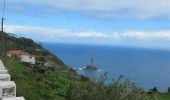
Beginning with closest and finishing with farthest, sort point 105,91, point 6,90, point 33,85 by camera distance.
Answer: point 6,90
point 105,91
point 33,85

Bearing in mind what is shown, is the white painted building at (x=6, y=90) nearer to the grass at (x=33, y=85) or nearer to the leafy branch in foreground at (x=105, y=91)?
the grass at (x=33, y=85)

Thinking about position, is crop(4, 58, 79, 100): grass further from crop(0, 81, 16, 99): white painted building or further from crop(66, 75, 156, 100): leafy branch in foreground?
crop(0, 81, 16, 99): white painted building

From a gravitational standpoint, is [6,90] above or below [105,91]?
above

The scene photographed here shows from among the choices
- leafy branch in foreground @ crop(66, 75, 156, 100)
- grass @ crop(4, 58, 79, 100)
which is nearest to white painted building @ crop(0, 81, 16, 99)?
grass @ crop(4, 58, 79, 100)

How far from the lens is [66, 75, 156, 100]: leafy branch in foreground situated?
12.1 m

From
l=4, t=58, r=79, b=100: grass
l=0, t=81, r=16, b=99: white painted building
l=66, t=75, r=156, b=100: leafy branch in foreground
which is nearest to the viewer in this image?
l=0, t=81, r=16, b=99: white painted building

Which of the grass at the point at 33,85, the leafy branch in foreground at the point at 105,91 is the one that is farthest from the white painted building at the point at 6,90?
the leafy branch in foreground at the point at 105,91

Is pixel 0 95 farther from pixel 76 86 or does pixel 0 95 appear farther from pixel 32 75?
pixel 32 75

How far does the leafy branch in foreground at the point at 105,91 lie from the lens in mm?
12102

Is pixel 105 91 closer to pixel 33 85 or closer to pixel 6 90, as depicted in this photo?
pixel 33 85

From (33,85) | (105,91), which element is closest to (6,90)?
(105,91)

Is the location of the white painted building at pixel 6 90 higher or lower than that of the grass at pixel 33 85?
higher

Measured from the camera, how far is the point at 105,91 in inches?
483

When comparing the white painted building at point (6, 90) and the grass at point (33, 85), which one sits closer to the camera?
the white painted building at point (6, 90)
